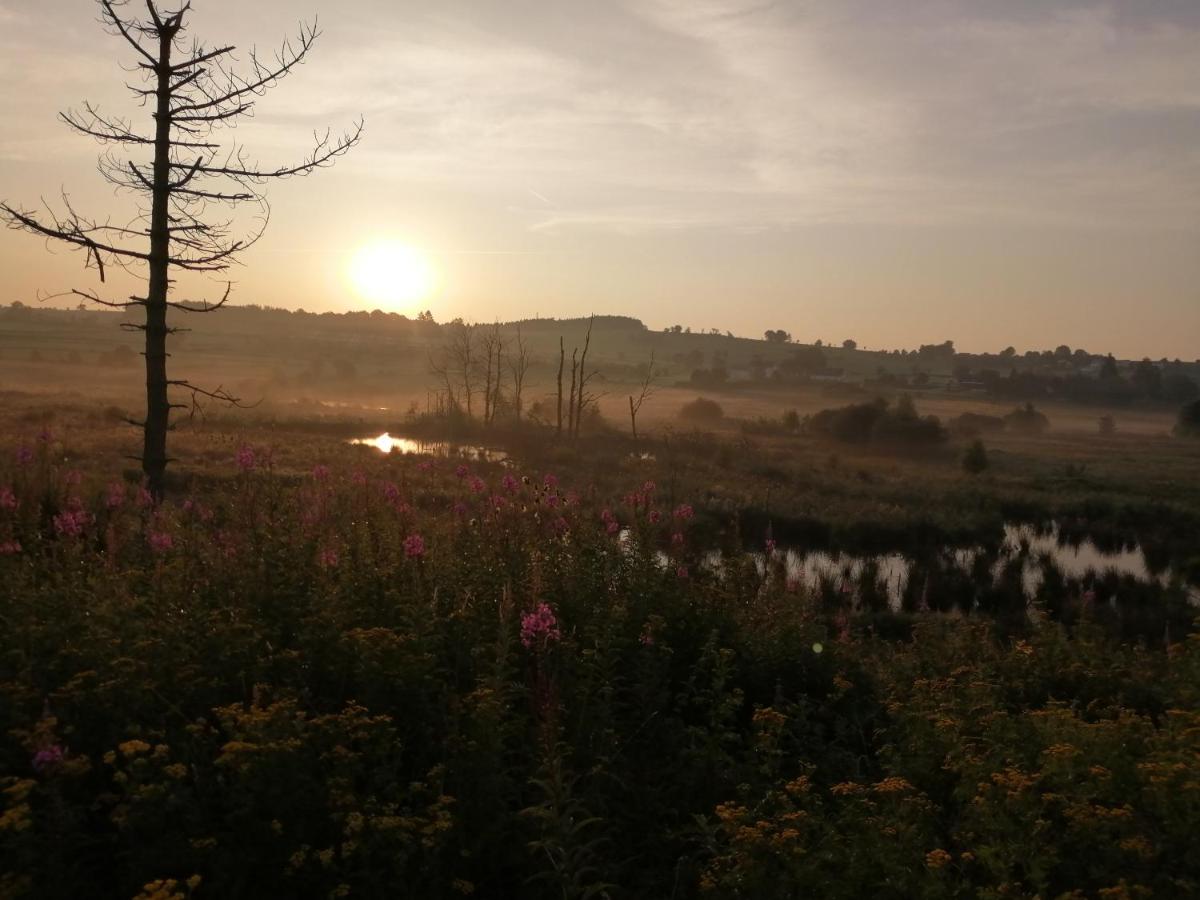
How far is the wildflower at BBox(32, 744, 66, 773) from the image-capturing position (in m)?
3.26

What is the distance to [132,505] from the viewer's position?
11023 mm

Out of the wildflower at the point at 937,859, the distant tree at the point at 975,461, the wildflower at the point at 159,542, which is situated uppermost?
the wildflower at the point at 159,542

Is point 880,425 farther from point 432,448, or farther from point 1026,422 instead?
point 1026,422

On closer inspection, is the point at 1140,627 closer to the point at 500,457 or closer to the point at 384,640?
the point at 384,640

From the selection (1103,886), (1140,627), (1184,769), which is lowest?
(1140,627)

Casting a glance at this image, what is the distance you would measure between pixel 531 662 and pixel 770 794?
163 cm

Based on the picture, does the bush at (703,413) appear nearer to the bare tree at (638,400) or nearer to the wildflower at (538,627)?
the bare tree at (638,400)

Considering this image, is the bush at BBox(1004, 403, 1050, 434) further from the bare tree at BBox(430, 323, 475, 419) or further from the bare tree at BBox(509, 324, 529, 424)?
the bare tree at BBox(430, 323, 475, 419)

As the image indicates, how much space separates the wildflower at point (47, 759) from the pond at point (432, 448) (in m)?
30.6

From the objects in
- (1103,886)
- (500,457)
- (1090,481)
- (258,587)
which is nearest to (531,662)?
(258,587)

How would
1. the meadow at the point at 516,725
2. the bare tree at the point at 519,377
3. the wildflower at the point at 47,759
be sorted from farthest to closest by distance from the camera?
the bare tree at the point at 519,377 < the meadow at the point at 516,725 < the wildflower at the point at 47,759

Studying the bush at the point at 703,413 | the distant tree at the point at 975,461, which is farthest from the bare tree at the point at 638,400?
the distant tree at the point at 975,461

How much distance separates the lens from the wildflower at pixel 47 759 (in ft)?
10.7

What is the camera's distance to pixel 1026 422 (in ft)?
245
